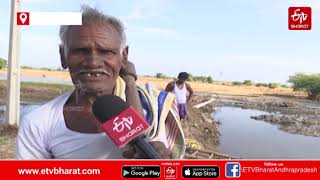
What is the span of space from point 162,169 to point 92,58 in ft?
2.47

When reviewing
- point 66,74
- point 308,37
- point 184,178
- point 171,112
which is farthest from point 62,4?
point 308,37

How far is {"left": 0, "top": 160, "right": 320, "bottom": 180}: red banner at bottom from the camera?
2.94 metres

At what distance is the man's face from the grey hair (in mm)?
27

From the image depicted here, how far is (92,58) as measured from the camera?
114 inches

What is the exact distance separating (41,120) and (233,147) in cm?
115

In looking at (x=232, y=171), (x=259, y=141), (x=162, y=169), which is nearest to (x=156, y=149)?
(x=162, y=169)

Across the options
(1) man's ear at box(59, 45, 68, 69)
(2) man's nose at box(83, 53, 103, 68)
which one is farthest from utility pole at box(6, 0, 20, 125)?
(2) man's nose at box(83, 53, 103, 68)

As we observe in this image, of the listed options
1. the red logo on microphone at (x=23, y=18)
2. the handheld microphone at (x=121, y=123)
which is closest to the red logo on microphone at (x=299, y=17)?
the handheld microphone at (x=121, y=123)

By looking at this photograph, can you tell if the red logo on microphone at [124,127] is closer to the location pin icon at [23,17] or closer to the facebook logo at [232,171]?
the facebook logo at [232,171]

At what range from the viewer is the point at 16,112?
9.75ft

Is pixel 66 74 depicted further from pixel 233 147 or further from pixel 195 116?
pixel 233 147

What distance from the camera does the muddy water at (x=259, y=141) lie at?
10.3 ft

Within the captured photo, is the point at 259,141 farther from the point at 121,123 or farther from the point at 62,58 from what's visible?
the point at 62,58

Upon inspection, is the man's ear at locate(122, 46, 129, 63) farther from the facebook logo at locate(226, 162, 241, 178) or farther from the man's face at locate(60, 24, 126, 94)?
the facebook logo at locate(226, 162, 241, 178)
